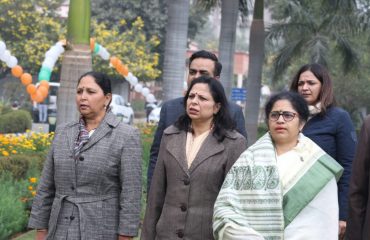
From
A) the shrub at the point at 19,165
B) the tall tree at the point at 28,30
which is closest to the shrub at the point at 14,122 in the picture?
the tall tree at the point at 28,30

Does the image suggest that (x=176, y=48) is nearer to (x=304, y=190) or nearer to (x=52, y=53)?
(x=52, y=53)

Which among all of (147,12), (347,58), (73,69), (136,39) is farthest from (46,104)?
(73,69)

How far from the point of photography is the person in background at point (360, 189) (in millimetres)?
4355

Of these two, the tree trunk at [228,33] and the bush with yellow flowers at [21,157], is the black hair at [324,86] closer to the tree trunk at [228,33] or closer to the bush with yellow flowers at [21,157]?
the bush with yellow flowers at [21,157]

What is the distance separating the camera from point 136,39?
42.6 meters

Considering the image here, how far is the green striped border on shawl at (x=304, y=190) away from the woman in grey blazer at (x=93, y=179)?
97 centimetres

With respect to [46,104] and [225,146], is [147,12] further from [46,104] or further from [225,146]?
[225,146]

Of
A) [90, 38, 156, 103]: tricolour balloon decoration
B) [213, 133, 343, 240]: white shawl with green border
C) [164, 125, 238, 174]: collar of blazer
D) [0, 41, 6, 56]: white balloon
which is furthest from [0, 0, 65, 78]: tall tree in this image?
[213, 133, 343, 240]: white shawl with green border

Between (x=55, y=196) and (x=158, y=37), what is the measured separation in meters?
41.0

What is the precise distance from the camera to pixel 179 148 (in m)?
4.71

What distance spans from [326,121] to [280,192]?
4.70 ft

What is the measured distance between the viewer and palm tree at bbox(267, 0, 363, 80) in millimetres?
22406

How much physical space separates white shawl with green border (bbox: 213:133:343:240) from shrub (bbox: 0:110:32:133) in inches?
874

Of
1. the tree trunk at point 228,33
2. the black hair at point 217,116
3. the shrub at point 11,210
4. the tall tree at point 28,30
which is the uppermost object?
the tall tree at point 28,30
